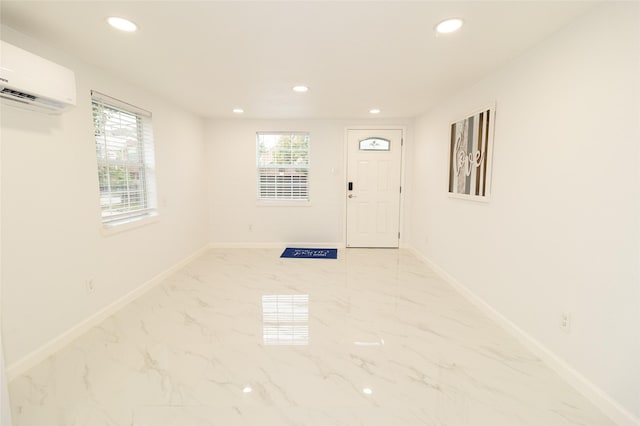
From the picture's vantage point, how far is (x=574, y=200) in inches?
73.6

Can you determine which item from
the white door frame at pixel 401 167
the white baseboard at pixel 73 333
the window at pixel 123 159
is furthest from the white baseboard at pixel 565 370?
the window at pixel 123 159

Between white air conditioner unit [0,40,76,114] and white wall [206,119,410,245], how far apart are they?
3.00 m

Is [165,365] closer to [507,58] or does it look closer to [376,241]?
[507,58]

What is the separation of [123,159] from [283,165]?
2.53 m

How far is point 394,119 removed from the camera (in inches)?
197

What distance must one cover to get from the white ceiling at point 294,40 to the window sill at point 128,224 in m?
1.38

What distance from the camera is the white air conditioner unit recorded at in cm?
171

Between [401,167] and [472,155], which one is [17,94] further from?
[401,167]

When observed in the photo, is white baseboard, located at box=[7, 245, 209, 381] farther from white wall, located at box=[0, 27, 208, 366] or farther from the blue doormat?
the blue doormat

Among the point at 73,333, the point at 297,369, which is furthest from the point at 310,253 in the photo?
the point at 73,333

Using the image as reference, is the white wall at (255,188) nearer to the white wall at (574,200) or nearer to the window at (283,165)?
the window at (283,165)

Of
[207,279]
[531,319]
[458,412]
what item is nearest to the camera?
[458,412]

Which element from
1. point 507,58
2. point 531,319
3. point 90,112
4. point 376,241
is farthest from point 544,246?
point 90,112

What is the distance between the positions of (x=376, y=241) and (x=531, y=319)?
3127 millimetres
